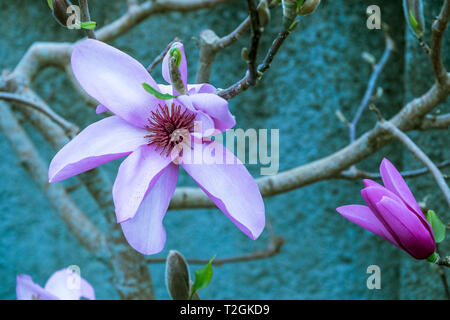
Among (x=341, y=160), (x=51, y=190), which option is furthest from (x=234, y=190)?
(x=51, y=190)

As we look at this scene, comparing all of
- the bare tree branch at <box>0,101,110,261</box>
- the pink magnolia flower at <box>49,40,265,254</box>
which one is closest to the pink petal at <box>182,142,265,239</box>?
the pink magnolia flower at <box>49,40,265,254</box>

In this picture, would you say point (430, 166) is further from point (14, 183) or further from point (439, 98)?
point (14, 183)

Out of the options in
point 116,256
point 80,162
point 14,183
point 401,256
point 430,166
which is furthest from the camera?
point 14,183

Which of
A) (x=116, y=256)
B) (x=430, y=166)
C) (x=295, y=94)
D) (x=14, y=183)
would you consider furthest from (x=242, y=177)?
(x=14, y=183)

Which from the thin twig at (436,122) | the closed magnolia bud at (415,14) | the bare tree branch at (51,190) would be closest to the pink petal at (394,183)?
the closed magnolia bud at (415,14)

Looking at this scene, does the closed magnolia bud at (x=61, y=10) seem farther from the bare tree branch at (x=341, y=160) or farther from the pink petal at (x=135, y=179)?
the bare tree branch at (x=341, y=160)

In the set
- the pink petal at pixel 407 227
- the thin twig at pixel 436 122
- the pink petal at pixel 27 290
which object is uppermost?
the thin twig at pixel 436 122

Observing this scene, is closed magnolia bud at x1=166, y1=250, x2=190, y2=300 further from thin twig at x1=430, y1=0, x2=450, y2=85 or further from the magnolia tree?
thin twig at x1=430, y1=0, x2=450, y2=85
